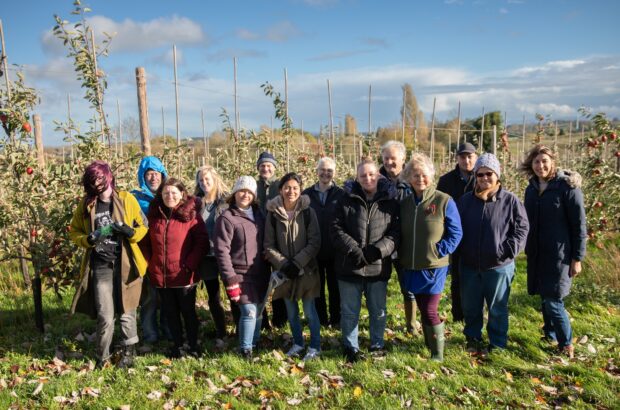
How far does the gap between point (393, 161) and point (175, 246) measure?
2390mm

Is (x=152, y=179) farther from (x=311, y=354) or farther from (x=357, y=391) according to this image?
(x=357, y=391)

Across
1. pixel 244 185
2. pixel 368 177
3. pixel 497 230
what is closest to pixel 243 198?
pixel 244 185

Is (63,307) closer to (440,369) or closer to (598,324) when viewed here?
(440,369)

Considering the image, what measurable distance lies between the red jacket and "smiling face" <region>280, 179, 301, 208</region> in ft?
3.04

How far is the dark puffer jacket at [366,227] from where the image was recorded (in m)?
4.25

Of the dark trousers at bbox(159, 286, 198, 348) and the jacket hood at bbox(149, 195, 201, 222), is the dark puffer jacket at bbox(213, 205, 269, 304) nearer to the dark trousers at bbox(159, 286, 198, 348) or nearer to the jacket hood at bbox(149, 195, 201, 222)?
the jacket hood at bbox(149, 195, 201, 222)

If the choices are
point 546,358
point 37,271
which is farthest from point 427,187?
point 37,271

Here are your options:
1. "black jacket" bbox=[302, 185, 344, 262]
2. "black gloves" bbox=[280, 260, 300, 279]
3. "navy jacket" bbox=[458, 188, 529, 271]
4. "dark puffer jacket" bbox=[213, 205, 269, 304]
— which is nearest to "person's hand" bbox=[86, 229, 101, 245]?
"dark puffer jacket" bbox=[213, 205, 269, 304]

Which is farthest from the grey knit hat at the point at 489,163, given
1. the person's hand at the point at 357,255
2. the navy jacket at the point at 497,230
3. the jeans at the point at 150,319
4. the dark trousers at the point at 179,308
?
the jeans at the point at 150,319

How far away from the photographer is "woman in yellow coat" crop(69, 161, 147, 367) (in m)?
4.30

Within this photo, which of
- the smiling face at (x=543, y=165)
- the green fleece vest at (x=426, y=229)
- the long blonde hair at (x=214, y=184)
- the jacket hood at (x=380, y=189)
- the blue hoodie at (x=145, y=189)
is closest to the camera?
the green fleece vest at (x=426, y=229)

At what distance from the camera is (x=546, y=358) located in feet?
15.0

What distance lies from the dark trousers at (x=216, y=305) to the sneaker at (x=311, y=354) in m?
1.10

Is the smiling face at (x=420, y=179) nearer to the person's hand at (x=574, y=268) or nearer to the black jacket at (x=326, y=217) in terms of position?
the black jacket at (x=326, y=217)
